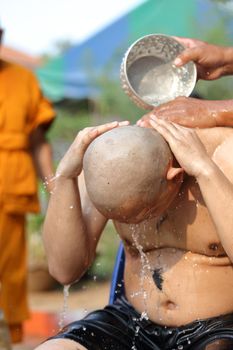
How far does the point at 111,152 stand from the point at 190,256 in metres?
0.54

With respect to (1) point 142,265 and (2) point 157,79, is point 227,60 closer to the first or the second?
(2) point 157,79

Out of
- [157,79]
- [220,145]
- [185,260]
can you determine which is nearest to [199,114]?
[220,145]

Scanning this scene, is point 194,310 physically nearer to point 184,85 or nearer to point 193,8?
point 184,85

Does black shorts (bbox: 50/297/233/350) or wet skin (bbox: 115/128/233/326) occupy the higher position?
wet skin (bbox: 115/128/233/326)

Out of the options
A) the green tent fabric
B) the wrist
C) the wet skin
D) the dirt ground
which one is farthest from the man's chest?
the green tent fabric

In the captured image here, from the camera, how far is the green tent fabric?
28.5 ft

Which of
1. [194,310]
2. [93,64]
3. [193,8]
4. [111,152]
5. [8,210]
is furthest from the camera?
[93,64]

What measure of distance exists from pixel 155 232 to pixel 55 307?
5.22 meters

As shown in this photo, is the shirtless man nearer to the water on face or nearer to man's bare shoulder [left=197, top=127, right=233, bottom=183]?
man's bare shoulder [left=197, top=127, right=233, bottom=183]

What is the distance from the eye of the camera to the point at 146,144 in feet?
8.72

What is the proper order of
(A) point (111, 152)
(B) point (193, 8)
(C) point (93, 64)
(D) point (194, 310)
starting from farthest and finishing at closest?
(C) point (93, 64) < (B) point (193, 8) < (D) point (194, 310) < (A) point (111, 152)

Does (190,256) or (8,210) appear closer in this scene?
(190,256)

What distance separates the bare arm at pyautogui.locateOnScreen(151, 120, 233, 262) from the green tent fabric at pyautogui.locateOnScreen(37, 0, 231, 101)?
5577 mm

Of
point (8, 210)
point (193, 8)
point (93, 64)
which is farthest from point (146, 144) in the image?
point (93, 64)
